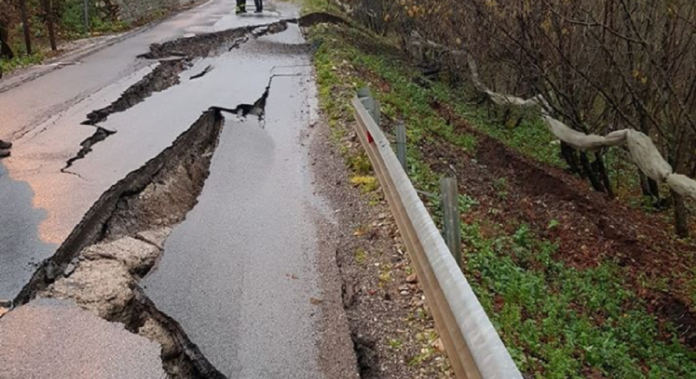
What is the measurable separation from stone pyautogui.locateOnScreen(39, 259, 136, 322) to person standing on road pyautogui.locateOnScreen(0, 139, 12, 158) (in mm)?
3350

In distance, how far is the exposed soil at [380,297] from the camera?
12.3ft

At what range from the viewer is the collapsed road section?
3.95 metres

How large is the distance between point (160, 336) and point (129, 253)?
4.14 feet

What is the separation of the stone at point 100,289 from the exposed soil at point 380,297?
1.59 metres

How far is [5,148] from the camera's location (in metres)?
7.43

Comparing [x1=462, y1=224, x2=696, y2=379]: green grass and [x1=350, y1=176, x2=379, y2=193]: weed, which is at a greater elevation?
[x1=350, y1=176, x2=379, y2=193]: weed

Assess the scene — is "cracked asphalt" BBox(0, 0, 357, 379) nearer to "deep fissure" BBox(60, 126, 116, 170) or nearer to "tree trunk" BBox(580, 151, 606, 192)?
"deep fissure" BBox(60, 126, 116, 170)

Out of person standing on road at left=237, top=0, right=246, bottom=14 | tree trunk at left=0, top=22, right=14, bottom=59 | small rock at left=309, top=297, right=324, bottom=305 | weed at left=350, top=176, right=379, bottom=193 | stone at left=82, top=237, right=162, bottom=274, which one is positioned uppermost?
person standing on road at left=237, top=0, right=246, bottom=14

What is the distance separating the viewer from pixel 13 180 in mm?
6465

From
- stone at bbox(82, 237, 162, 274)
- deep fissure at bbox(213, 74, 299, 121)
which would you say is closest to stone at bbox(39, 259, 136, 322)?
stone at bbox(82, 237, 162, 274)

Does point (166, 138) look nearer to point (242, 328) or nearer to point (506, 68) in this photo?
point (242, 328)

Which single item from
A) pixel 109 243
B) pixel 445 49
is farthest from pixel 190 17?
pixel 109 243

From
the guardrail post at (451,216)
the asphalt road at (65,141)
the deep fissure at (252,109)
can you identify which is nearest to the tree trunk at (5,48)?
the asphalt road at (65,141)

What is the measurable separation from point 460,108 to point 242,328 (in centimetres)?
1289
